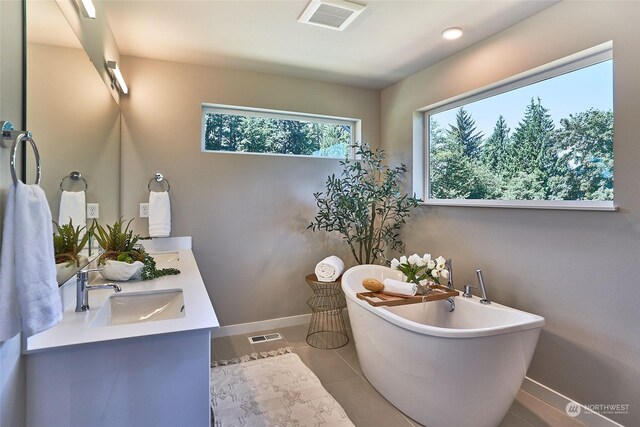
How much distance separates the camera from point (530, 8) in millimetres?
2102

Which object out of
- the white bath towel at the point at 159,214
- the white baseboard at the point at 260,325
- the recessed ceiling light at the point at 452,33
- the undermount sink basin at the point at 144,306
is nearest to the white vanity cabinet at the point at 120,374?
the undermount sink basin at the point at 144,306

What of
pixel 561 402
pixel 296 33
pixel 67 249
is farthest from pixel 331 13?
pixel 561 402

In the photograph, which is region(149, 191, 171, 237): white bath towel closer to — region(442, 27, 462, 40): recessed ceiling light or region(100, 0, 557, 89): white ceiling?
region(100, 0, 557, 89): white ceiling

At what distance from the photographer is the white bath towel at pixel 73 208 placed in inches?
54.2

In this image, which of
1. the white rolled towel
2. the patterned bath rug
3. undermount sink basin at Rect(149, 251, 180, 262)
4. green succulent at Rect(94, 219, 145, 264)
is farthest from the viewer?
undermount sink basin at Rect(149, 251, 180, 262)

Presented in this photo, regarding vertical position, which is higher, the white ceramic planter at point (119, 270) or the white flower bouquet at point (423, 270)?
the white ceramic planter at point (119, 270)

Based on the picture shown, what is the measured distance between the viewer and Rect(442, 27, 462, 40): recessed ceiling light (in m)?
2.37

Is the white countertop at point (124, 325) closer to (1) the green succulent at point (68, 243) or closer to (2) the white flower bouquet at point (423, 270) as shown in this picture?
(1) the green succulent at point (68, 243)

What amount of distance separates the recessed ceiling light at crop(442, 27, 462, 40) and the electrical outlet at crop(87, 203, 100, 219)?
2560 millimetres

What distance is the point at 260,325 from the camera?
322cm

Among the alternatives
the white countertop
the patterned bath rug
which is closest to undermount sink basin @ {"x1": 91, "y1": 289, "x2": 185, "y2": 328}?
the white countertop

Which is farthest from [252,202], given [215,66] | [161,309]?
[161,309]

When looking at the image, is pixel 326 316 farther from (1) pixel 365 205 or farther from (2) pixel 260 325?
(1) pixel 365 205

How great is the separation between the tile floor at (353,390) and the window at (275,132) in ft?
5.92
